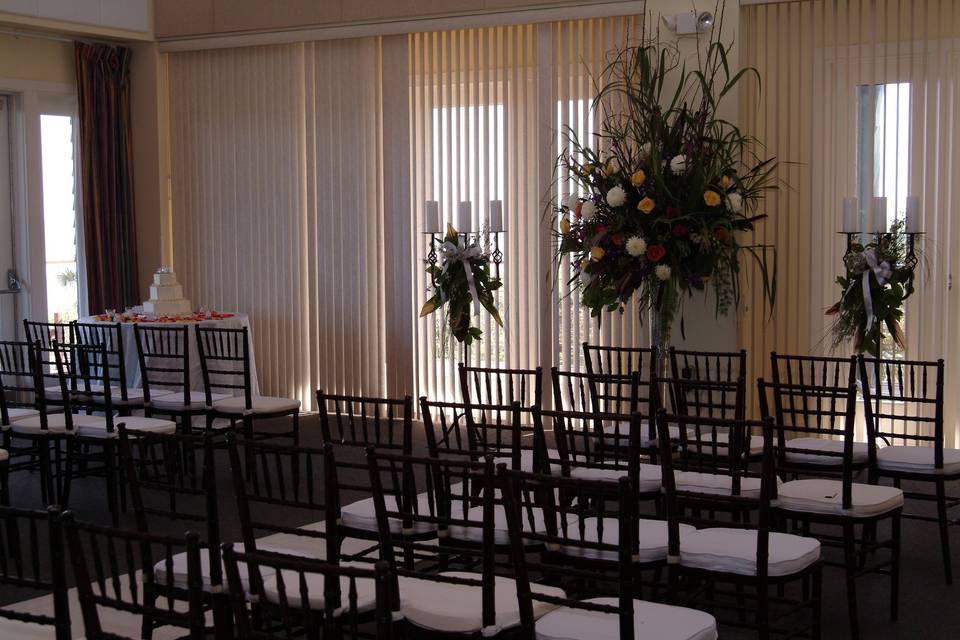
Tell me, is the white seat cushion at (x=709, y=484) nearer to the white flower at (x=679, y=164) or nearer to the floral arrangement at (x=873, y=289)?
the floral arrangement at (x=873, y=289)

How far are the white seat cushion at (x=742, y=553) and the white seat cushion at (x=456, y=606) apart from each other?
55 cm

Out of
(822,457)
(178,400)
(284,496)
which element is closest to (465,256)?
(178,400)

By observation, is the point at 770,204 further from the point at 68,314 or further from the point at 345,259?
the point at 68,314

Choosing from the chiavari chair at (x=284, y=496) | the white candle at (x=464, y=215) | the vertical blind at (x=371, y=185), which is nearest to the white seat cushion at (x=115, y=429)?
the chiavari chair at (x=284, y=496)

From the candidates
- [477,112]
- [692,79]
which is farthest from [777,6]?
[477,112]

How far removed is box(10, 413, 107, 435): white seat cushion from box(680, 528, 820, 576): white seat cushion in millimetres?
3749

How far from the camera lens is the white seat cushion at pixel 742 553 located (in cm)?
351

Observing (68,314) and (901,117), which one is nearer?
(901,117)

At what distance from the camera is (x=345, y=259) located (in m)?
9.27

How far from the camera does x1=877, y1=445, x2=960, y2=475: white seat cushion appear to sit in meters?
4.79

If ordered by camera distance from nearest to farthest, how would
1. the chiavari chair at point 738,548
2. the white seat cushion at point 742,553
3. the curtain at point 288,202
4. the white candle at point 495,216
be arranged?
the chiavari chair at point 738,548 → the white seat cushion at point 742,553 → the white candle at point 495,216 → the curtain at point 288,202

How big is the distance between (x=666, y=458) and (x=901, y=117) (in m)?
4.54

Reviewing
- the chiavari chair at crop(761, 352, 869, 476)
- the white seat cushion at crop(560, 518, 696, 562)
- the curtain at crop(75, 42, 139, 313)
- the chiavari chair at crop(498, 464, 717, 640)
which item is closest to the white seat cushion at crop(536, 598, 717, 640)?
the chiavari chair at crop(498, 464, 717, 640)

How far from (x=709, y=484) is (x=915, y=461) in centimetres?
117
